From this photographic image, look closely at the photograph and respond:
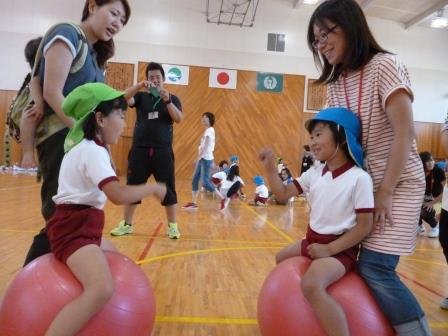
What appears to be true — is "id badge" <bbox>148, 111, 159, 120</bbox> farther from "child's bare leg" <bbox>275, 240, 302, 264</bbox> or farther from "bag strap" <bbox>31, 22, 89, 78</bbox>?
"child's bare leg" <bbox>275, 240, 302, 264</bbox>

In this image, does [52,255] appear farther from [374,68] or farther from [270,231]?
[270,231]

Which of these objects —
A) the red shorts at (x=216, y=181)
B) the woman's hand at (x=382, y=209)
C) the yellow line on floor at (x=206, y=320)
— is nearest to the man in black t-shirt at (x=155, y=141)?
the yellow line on floor at (x=206, y=320)

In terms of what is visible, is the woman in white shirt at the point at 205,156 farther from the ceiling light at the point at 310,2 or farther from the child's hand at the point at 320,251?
the ceiling light at the point at 310,2

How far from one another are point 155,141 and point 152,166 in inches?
11.0

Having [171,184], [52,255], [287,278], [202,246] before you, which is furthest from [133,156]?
[287,278]

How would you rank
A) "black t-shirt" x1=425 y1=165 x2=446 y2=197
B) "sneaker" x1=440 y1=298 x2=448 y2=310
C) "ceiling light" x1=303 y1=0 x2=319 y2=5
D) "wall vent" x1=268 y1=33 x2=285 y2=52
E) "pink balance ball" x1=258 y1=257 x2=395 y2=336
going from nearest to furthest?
"pink balance ball" x1=258 y1=257 x2=395 y2=336 < "sneaker" x1=440 y1=298 x2=448 y2=310 < "black t-shirt" x1=425 y1=165 x2=446 y2=197 < "ceiling light" x1=303 y1=0 x2=319 y2=5 < "wall vent" x1=268 y1=33 x2=285 y2=52

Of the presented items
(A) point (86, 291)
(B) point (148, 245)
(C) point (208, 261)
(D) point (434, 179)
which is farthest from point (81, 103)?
(D) point (434, 179)

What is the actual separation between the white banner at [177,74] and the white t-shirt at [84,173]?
13.3 metres

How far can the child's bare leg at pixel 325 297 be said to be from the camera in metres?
1.66

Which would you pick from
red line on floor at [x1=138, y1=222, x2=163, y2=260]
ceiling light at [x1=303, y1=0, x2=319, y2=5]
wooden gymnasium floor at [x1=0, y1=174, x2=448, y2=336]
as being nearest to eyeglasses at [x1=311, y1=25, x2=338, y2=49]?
wooden gymnasium floor at [x1=0, y1=174, x2=448, y2=336]

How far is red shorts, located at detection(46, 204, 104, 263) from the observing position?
1.79 metres

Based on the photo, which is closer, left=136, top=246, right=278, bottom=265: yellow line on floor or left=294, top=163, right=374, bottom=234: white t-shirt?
left=294, top=163, right=374, bottom=234: white t-shirt

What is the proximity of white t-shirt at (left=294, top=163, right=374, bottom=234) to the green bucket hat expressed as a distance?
3.53 ft

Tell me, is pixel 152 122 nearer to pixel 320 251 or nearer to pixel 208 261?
pixel 208 261
